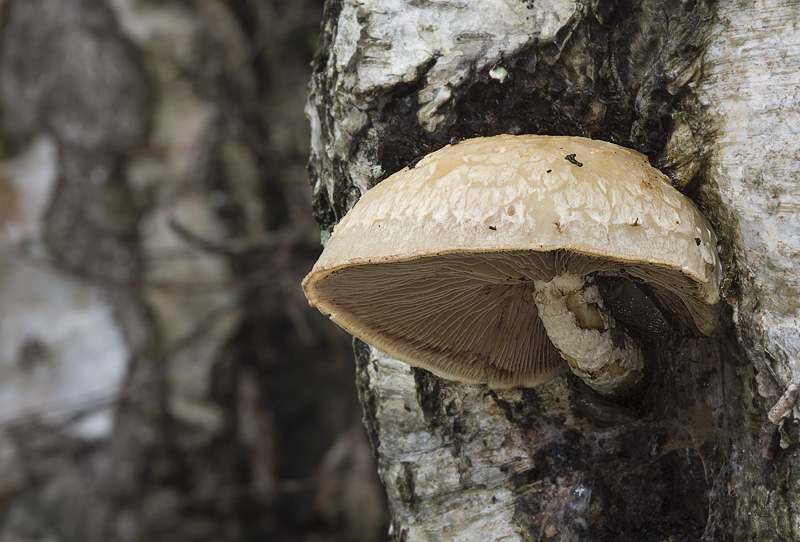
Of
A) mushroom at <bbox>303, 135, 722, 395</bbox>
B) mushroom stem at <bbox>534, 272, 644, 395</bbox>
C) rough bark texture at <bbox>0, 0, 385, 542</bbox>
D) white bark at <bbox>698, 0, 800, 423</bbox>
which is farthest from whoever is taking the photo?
rough bark texture at <bbox>0, 0, 385, 542</bbox>

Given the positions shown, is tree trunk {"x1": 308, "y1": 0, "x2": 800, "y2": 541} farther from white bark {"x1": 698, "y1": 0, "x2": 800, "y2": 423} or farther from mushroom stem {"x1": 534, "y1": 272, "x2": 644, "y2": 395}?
mushroom stem {"x1": 534, "y1": 272, "x2": 644, "y2": 395}

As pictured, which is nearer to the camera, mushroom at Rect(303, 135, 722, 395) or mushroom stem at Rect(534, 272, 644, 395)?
mushroom at Rect(303, 135, 722, 395)

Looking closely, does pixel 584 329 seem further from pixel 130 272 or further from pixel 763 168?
pixel 130 272

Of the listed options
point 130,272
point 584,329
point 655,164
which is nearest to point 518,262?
point 584,329

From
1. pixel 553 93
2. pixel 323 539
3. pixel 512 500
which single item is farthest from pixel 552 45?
pixel 323 539

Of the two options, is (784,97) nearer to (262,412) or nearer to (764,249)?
(764,249)

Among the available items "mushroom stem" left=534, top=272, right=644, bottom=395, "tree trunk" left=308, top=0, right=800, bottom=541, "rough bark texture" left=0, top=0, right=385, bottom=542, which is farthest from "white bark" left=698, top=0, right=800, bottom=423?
"rough bark texture" left=0, top=0, right=385, bottom=542

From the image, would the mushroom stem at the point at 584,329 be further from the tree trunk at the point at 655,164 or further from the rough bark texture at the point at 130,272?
the rough bark texture at the point at 130,272
